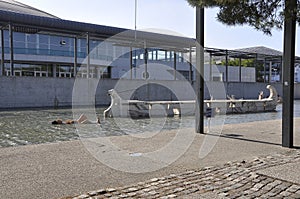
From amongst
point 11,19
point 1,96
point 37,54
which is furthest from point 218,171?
point 37,54

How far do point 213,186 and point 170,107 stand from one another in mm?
12696

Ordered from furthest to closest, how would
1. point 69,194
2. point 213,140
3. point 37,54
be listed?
point 37,54
point 213,140
point 69,194

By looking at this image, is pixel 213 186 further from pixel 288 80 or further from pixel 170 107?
pixel 170 107

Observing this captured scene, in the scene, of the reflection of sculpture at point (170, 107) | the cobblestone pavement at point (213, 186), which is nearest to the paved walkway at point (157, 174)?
the cobblestone pavement at point (213, 186)

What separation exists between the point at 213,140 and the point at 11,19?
18954 mm

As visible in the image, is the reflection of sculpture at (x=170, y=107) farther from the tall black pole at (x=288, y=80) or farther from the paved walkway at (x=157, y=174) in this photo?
the tall black pole at (x=288, y=80)

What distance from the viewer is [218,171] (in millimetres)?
4906

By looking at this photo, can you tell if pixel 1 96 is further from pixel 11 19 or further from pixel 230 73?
pixel 230 73

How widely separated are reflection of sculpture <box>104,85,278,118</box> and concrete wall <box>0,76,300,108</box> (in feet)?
28.9

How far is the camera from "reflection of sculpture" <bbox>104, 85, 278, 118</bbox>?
1494 cm

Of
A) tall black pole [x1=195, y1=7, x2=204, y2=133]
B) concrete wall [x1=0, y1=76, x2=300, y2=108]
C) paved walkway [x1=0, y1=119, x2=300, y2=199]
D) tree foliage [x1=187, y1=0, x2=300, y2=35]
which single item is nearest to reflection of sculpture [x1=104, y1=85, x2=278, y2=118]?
tall black pole [x1=195, y1=7, x2=204, y2=133]

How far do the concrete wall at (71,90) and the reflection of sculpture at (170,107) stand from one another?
8.81 meters

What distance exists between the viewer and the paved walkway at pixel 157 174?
3953mm

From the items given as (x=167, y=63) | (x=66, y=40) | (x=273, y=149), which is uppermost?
(x=66, y=40)
